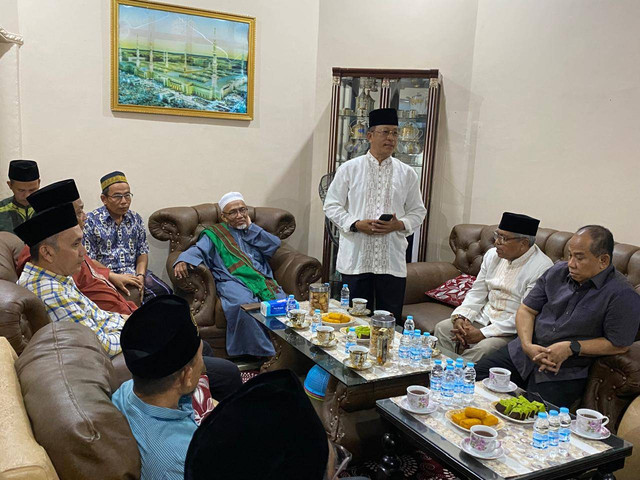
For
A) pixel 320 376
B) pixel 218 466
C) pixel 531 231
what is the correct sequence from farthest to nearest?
1. pixel 531 231
2. pixel 320 376
3. pixel 218 466

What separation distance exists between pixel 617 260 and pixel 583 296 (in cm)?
80

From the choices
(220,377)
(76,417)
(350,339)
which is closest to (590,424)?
(350,339)

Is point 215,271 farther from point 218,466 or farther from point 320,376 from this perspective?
point 218,466

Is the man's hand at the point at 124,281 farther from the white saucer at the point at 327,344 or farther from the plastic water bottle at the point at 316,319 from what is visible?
the white saucer at the point at 327,344

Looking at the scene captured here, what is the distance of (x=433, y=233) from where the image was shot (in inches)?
189

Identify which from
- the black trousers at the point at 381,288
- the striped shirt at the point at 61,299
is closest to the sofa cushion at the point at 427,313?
the black trousers at the point at 381,288

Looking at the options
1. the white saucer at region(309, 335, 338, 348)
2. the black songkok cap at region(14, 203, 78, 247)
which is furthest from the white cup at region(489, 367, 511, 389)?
the black songkok cap at region(14, 203, 78, 247)

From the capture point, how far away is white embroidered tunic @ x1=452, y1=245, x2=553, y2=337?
2957mm

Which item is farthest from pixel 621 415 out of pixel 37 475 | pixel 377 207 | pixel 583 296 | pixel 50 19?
pixel 50 19

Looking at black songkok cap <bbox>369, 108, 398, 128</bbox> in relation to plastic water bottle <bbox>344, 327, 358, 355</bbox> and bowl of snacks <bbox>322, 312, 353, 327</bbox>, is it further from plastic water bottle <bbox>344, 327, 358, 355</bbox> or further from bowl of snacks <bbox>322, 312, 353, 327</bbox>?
plastic water bottle <bbox>344, 327, 358, 355</bbox>

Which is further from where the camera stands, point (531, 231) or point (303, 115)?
point (303, 115)

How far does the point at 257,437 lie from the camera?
2.93ft

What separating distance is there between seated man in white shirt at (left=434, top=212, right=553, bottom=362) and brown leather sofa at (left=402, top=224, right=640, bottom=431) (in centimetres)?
36

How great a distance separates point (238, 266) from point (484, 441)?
252 cm
